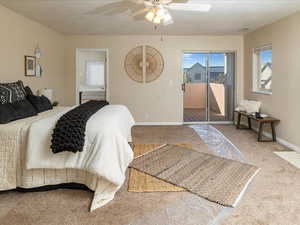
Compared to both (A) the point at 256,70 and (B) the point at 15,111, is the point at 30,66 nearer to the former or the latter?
(B) the point at 15,111

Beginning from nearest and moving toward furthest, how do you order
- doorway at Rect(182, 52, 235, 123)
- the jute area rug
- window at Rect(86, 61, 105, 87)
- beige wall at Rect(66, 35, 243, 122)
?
the jute area rug → beige wall at Rect(66, 35, 243, 122) → doorway at Rect(182, 52, 235, 123) → window at Rect(86, 61, 105, 87)

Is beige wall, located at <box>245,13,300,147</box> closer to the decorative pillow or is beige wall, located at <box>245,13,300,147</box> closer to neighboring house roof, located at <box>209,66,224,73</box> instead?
neighboring house roof, located at <box>209,66,224,73</box>

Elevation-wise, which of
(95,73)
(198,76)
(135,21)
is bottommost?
(198,76)

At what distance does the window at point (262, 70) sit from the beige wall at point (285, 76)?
0.23 m

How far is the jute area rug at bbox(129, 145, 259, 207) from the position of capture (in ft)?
9.11

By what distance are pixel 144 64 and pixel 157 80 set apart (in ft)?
1.80

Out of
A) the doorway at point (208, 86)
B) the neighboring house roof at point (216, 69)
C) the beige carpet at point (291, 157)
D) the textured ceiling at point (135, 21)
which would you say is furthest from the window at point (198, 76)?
the beige carpet at point (291, 157)

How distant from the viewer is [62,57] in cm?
655

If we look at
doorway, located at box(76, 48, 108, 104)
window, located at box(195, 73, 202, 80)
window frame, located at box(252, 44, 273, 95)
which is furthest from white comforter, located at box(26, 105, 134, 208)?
doorway, located at box(76, 48, 108, 104)

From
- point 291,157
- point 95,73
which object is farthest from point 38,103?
point 95,73

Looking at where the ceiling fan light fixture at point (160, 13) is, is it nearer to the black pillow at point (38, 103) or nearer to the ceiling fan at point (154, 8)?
the ceiling fan at point (154, 8)

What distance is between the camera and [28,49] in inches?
187

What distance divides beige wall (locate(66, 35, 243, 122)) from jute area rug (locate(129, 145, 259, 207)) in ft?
8.85

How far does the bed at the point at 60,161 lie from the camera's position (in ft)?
8.34
